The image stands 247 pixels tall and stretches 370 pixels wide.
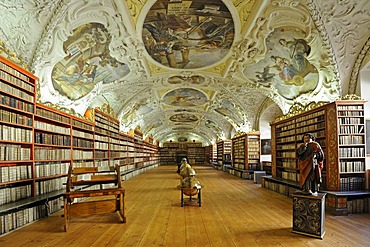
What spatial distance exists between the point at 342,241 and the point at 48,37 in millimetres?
7990

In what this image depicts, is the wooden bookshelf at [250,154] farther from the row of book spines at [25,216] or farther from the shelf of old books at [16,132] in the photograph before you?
the shelf of old books at [16,132]

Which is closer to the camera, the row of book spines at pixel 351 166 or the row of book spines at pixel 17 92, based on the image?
the row of book spines at pixel 17 92

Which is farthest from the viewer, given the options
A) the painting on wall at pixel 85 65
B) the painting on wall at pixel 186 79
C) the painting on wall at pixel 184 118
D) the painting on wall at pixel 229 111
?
the painting on wall at pixel 184 118

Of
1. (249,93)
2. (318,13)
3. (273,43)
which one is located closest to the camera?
(318,13)

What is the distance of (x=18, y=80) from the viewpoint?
6.55 metres

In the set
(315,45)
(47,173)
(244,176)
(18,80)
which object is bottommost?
(244,176)

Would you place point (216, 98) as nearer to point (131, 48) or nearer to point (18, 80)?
point (131, 48)

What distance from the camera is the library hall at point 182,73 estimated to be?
5766 millimetres

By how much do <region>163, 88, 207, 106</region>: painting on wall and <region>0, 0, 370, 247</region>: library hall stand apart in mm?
4571

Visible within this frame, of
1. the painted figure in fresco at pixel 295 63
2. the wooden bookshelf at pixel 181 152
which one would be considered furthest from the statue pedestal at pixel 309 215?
the wooden bookshelf at pixel 181 152

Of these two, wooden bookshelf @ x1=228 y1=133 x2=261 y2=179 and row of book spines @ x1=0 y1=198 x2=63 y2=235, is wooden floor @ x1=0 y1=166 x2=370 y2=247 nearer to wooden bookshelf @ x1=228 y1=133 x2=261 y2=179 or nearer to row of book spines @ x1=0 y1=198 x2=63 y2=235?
row of book spines @ x1=0 y1=198 x2=63 y2=235

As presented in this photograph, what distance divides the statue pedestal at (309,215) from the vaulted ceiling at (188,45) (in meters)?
4.40

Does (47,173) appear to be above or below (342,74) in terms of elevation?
below

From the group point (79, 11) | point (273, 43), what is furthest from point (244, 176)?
Result: point (79, 11)
